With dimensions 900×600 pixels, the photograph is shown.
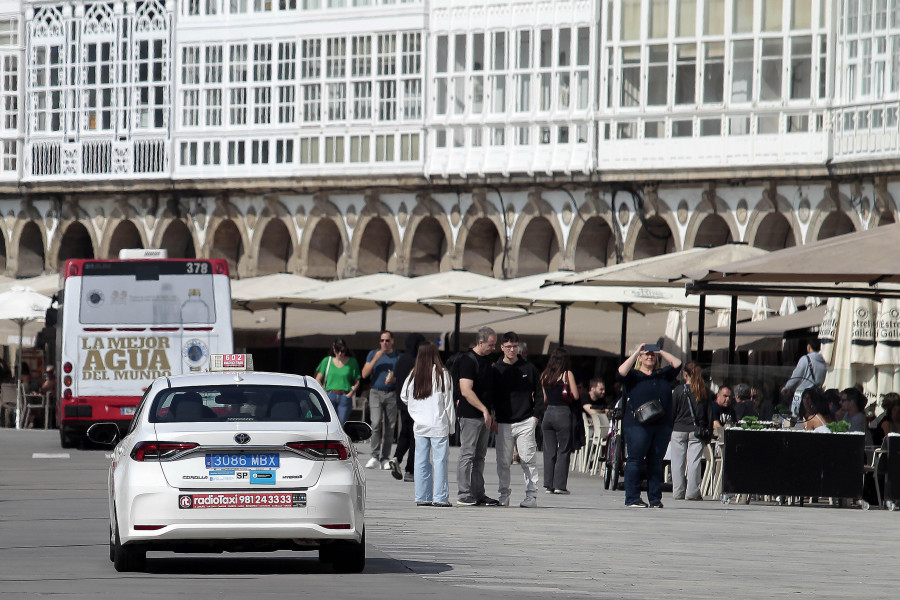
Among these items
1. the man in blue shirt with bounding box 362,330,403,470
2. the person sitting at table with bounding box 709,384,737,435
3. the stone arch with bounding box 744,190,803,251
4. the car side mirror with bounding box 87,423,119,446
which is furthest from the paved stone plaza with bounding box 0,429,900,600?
the stone arch with bounding box 744,190,803,251

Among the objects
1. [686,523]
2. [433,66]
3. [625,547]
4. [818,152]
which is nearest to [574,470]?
[686,523]

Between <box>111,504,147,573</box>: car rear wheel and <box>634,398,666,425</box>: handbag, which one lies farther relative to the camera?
<box>634,398,666,425</box>: handbag

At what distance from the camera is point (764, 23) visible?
38.4m

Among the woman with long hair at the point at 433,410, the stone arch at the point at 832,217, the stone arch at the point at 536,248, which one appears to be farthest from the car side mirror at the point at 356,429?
the stone arch at the point at 536,248

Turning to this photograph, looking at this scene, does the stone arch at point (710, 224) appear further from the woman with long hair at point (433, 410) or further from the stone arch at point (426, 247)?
the woman with long hair at point (433, 410)

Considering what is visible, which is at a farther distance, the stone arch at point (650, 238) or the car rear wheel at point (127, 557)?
the stone arch at point (650, 238)

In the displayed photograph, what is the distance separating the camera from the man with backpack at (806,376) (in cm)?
2069

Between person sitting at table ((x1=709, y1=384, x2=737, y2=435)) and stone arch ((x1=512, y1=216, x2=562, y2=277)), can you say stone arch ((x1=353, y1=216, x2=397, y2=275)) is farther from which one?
person sitting at table ((x1=709, y1=384, x2=737, y2=435))

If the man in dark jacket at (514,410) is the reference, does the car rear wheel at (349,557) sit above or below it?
below

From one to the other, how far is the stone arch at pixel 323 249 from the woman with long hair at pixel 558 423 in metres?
27.7

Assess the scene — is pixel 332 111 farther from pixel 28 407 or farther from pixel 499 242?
pixel 28 407

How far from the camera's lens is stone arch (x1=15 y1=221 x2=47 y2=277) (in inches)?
2062

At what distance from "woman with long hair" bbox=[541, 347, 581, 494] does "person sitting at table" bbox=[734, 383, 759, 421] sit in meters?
1.65

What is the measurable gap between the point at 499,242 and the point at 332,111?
499cm
